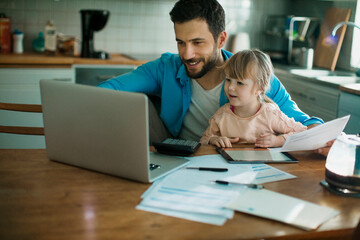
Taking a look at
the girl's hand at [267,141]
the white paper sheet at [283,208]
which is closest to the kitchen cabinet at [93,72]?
the girl's hand at [267,141]

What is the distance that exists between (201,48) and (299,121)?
567mm

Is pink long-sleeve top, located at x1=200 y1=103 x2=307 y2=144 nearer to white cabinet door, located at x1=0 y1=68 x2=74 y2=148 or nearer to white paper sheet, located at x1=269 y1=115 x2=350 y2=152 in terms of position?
white paper sheet, located at x1=269 y1=115 x2=350 y2=152

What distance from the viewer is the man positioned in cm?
191

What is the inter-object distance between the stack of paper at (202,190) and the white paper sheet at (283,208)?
35mm

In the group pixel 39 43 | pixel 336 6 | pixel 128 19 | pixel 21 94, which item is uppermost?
pixel 336 6

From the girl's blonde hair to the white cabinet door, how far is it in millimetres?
1894

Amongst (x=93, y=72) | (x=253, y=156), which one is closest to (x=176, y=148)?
(x=253, y=156)

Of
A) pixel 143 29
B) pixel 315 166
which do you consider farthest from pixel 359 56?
pixel 315 166

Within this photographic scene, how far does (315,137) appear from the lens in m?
1.44

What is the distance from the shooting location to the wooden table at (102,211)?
0.92 meters

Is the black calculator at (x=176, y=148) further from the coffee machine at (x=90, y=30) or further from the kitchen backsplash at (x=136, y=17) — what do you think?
the kitchen backsplash at (x=136, y=17)

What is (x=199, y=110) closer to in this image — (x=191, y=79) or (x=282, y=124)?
(x=191, y=79)

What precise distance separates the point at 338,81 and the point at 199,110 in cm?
175

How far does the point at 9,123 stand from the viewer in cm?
324
